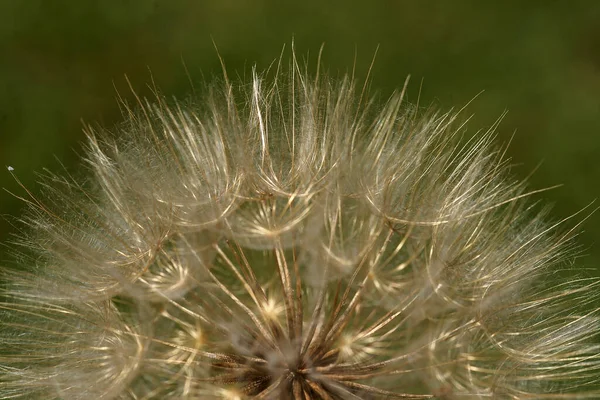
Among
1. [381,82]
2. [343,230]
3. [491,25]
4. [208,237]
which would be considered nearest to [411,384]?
[343,230]

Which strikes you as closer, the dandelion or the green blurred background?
the dandelion

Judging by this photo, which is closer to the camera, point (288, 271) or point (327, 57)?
point (288, 271)

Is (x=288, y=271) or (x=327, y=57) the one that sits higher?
(x=327, y=57)

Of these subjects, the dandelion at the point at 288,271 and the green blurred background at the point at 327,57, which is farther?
the green blurred background at the point at 327,57
